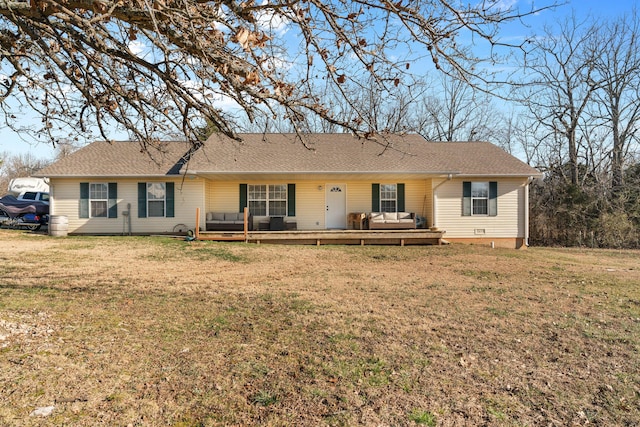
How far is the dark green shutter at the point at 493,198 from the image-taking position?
1745 centimetres

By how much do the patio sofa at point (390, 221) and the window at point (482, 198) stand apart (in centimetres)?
264

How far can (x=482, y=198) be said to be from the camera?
1742 cm

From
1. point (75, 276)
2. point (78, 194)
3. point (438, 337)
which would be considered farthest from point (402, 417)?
point (78, 194)

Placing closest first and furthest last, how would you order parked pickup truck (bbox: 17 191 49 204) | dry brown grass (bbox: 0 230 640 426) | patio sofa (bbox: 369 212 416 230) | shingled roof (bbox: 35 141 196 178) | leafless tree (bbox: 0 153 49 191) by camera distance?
dry brown grass (bbox: 0 230 640 426) → shingled roof (bbox: 35 141 196 178) → patio sofa (bbox: 369 212 416 230) → parked pickup truck (bbox: 17 191 49 204) → leafless tree (bbox: 0 153 49 191)

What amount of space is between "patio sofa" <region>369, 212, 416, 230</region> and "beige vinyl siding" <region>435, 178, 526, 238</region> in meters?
1.39

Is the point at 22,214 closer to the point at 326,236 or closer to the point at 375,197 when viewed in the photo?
the point at 326,236

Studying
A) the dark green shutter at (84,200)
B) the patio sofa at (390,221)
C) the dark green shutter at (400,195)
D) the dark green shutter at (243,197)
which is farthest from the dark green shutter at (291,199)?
the dark green shutter at (84,200)

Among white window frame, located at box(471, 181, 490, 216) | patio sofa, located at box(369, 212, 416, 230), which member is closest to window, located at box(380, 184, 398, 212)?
patio sofa, located at box(369, 212, 416, 230)

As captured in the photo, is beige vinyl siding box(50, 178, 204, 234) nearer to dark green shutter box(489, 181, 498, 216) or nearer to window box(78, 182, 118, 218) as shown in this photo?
window box(78, 182, 118, 218)

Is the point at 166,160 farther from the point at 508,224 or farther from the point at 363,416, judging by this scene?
the point at 363,416

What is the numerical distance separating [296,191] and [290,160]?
1.42 meters

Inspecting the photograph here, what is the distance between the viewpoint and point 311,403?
3.30 metres

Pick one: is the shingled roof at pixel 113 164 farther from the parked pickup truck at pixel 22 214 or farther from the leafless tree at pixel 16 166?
the leafless tree at pixel 16 166

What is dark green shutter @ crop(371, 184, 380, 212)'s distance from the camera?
57.9 ft
